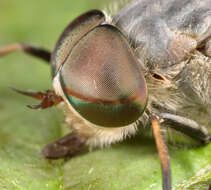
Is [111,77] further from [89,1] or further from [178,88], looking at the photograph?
[89,1]

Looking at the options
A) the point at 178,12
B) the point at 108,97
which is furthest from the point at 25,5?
the point at 108,97

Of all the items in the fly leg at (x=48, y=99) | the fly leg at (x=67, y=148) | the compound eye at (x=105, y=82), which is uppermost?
the compound eye at (x=105, y=82)

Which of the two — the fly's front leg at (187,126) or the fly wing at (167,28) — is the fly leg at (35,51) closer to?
the fly wing at (167,28)

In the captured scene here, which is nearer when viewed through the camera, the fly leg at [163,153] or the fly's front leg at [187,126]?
the fly leg at [163,153]

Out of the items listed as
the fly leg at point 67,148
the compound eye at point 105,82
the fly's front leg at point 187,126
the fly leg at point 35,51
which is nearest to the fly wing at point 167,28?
the compound eye at point 105,82

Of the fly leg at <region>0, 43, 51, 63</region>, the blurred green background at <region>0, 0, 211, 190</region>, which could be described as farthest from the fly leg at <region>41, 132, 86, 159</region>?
the fly leg at <region>0, 43, 51, 63</region>

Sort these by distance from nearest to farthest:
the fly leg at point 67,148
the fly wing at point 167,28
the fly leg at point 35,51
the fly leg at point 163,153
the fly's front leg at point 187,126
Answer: the fly leg at point 163,153, the fly's front leg at point 187,126, the fly wing at point 167,28, the fly leg at point 67,148, the fly leg at point 35,51

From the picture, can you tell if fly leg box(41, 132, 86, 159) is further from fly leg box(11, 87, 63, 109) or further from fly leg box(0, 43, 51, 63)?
fly leg box(0, 43, 51, 63)
